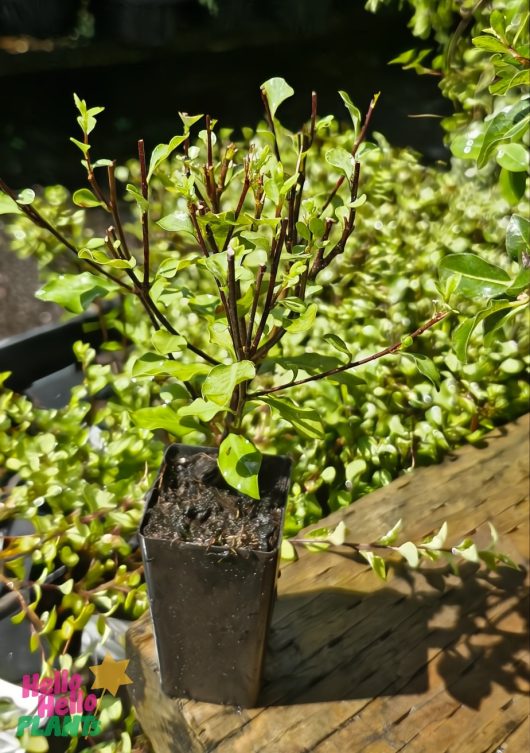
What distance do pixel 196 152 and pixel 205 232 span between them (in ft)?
0.41

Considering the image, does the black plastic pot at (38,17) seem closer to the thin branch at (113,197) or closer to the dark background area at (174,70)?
the dark background area at (174,70)

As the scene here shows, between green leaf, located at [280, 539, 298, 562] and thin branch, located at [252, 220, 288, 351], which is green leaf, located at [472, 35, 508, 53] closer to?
thin branch, located at [252, 220, 288, 351]

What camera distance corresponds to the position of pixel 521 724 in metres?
1.33

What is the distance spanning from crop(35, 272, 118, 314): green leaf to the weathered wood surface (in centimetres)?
72

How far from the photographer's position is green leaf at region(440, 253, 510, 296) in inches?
46.7

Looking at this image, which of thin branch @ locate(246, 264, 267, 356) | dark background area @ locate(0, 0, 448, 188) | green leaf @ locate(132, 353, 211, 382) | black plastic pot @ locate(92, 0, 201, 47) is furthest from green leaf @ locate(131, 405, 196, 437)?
black plastic pot @ locate(92, 0, 201, 47)

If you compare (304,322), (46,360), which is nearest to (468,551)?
(304,322)

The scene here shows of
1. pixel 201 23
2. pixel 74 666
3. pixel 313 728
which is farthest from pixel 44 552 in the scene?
pixel 201 23

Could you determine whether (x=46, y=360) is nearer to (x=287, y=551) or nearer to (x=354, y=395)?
(x=354, y=395)

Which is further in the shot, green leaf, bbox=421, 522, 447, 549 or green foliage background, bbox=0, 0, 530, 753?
green foliage background, bbox=0, 0, 530, 753

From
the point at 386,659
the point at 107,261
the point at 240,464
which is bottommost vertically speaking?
the point at 386,659

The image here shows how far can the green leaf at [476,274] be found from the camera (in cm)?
119

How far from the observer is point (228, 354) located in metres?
1.20

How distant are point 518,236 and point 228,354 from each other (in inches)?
22.2
